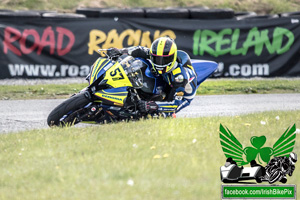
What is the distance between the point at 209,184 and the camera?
4375 mm

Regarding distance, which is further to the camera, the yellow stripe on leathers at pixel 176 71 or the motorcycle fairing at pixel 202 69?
the motorcycle fairing at pixel 202 69

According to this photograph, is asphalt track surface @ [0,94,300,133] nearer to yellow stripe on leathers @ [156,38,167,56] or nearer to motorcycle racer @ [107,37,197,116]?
motorcycle racer @ [107,37,197,116]

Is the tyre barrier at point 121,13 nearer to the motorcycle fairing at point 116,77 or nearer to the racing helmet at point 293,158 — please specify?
the motorcycle fairing at point 116,77

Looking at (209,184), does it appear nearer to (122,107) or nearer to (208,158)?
(208,158)

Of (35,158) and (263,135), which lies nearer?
(35,158)

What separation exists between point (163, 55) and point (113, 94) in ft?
2.95

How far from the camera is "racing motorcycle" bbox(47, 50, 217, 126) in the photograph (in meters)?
7.06

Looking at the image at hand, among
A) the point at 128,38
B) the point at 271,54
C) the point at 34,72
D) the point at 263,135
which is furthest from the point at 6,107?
the point at 271,54

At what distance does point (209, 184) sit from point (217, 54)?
31.9 ft

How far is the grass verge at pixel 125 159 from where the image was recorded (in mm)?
4305

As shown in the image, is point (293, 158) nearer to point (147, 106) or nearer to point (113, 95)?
point (147, 106)

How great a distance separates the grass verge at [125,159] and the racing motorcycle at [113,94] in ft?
1.12

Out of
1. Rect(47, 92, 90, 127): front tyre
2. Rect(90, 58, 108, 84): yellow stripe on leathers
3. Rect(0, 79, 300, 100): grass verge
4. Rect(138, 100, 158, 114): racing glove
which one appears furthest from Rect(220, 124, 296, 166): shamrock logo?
Rect(0, 79, 300, 100): grass verge

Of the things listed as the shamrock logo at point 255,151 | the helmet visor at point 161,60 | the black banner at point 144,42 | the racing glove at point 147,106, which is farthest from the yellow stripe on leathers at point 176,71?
the black banner at point 144,42
